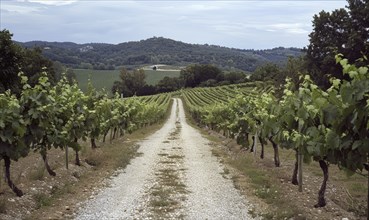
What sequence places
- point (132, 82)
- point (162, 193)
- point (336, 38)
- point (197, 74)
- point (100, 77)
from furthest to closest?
point (197, 74), point (100, 77), point (132, 82), point (336, 38), point (162, 193)

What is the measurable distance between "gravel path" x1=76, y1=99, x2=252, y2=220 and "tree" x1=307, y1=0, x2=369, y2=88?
2160 cm

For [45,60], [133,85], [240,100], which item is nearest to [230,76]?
[133,85]

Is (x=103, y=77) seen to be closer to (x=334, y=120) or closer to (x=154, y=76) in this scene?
(x=154, y=76)

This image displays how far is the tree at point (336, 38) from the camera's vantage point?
31.9 m

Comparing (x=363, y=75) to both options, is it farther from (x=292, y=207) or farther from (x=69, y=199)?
(x=69, y=199)

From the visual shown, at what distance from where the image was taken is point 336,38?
35.6 meters

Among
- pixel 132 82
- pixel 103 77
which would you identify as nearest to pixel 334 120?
pixel 132 82

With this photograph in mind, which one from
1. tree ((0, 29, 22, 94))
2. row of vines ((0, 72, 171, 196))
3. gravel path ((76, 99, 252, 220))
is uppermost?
tree ((0, 29, 22, 94))

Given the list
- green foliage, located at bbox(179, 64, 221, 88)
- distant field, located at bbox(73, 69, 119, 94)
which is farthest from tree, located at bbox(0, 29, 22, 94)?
green foliage, located at bbox(179, 64, 221, 88)

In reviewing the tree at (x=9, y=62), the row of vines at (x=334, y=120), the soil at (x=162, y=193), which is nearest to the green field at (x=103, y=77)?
the tree at (x=9, y=62)

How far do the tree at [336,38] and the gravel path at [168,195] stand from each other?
850 inches

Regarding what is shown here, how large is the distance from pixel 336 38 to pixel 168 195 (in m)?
30.5

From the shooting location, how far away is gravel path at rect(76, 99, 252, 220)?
8.29 meters

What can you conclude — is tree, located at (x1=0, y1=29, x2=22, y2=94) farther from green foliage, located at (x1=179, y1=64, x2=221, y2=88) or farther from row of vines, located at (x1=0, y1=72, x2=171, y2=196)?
green foliage, located at (x1=179, y1=64, x2=221, y2=88)
